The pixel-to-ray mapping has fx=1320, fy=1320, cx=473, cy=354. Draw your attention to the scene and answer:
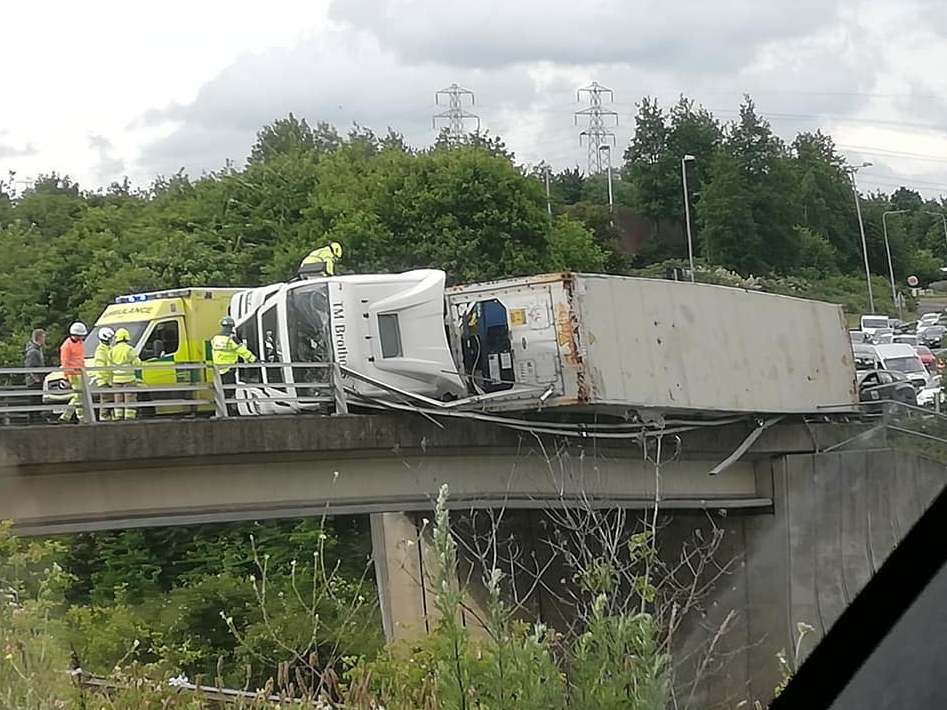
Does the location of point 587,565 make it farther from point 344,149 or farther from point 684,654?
point 344,149

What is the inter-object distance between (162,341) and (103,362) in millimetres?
931

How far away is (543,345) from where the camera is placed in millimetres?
15305

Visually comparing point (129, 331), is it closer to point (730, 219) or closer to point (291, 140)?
point (291, 140)

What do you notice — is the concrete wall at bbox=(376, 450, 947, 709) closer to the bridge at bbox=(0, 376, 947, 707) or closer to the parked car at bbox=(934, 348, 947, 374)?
the bridge at bbox=(0, 376, 947, 707)

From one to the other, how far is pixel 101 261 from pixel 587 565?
1312 centimetres

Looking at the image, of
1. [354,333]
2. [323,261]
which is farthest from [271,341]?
[323,261]

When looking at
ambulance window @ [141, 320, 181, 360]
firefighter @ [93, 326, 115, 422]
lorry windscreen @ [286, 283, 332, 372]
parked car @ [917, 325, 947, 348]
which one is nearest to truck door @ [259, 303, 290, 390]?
lorry windscreen @ [286, 283, 332, 372]

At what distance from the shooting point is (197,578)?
17453 mm

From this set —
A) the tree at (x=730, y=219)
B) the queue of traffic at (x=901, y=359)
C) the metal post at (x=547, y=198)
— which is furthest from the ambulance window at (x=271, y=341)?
the tree at (x=730, y=219)

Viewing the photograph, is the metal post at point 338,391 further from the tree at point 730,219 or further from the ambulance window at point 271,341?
the tree at point 730,219

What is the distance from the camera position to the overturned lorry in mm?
14547

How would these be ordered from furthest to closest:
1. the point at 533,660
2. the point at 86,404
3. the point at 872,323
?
the point at 86,404 < the point at 872,323 < the point at 533,660

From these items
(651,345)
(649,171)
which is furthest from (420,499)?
(649,171)

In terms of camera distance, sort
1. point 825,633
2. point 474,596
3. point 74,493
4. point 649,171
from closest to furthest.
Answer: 1. point 825,633
2. point 474,596
3. point 649,171
4. point 74,493
